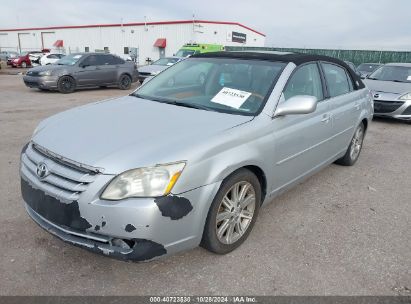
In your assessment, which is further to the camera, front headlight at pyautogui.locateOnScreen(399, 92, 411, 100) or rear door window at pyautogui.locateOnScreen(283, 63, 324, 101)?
front headlight at pyautogui.locateOnScreen(399, 92, 411, 100)

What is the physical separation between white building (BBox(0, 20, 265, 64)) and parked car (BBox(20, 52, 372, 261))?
1754 inches

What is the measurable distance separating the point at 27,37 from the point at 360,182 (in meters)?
73.6

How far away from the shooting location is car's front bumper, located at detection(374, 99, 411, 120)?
27.7ft

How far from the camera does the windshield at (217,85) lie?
3.22m

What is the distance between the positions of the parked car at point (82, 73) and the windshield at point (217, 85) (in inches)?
382

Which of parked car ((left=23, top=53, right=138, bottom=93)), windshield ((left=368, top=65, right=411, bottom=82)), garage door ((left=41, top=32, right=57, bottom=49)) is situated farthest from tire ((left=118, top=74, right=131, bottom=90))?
garage door ((left=41, top=32, right=57, bottom=49))

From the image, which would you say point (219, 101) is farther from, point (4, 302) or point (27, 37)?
point (27, 37)

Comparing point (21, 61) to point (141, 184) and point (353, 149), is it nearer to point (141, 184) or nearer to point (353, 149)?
point (353, 149)

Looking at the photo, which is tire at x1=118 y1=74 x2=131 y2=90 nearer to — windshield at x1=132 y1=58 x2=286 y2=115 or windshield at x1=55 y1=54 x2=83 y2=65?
windshield at x1=55 y1=54 x2=83 y2=65

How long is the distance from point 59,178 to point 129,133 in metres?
0.59

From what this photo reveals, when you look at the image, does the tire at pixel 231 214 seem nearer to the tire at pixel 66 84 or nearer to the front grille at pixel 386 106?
the front grille at pixel 386 106

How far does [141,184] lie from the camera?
89.0 inches

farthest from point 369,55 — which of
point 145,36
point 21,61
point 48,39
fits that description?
point 48,39

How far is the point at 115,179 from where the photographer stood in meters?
2.25
